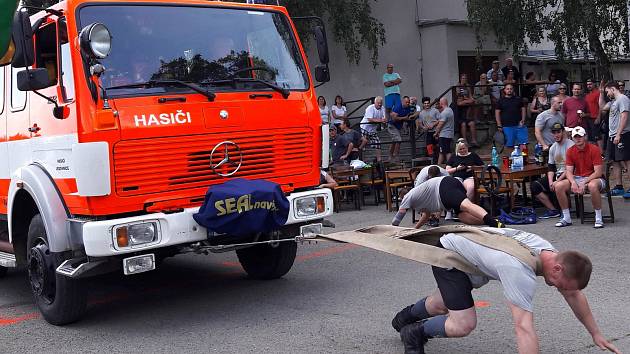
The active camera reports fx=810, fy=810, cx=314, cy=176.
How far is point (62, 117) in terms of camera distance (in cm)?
668

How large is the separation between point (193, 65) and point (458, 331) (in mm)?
3560

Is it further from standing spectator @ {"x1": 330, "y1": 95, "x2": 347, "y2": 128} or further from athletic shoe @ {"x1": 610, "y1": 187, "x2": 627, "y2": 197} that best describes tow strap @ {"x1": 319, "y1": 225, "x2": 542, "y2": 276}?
standing spectator @ {"x1": 330, "y1": 95, "x2": 347, "y2": 128}

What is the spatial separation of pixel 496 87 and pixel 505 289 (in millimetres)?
17054

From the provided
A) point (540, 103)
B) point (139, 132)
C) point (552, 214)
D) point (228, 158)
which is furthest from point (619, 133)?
point (139, 132)

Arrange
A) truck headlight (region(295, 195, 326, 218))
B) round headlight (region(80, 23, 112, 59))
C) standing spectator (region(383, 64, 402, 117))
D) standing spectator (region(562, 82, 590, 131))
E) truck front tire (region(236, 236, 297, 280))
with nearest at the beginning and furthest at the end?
round headlight (region(80, 23, 112, 59)) → truck headlight (region(295, 195, 326, 218)) → truck front tire (region(236, 236, 297, 280)) → standing spectator (region(562, 82, 590, 131)) → standing spectator (region(383, 64, 402, 117))

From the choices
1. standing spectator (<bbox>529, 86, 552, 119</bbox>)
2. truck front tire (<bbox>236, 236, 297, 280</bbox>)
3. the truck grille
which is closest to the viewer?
the truck grille

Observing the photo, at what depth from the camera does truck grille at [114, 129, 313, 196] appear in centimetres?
661

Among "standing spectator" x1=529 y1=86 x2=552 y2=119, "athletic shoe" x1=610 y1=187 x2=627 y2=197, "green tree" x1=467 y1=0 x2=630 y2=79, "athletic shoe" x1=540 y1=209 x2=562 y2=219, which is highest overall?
"green tree" x1=467 y1=0 x2=630 y2=79

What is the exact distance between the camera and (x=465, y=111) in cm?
2034

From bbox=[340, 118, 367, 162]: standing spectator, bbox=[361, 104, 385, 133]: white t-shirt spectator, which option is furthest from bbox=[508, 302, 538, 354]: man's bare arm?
bbox=[361, 104, 385, 133]: white t-shirt spectator

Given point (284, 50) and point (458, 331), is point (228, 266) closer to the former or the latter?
point (284, 50)

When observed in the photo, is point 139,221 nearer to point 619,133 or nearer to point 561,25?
point 619,133

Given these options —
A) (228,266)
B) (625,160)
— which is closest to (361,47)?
(625,160)

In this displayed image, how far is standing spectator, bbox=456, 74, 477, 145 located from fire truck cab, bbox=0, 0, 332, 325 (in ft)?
39.8
